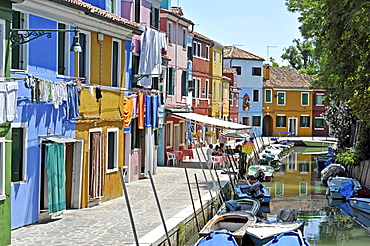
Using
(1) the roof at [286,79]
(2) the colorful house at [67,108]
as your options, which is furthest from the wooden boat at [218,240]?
(1) the roof at [286,79]

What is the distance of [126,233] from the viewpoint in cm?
1553

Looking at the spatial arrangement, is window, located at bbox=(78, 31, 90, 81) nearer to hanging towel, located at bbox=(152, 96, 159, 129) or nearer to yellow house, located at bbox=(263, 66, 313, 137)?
hanging towel, located at bbox=(152, 96, 159, 129)

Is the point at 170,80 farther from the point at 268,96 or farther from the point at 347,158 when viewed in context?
the point at 268,96

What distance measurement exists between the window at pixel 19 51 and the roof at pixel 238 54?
5593cm

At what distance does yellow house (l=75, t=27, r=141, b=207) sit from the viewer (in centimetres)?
1953

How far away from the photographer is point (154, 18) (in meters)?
30.1

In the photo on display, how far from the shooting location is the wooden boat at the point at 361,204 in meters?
25.5

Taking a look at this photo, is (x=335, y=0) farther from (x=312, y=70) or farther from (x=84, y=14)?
(x=312, y=70)

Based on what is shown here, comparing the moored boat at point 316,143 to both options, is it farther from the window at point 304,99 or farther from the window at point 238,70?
the window at point 238,70

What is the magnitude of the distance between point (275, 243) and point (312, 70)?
24205 millimetres

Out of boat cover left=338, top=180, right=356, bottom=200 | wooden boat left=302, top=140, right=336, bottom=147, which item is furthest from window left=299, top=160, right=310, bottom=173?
wooden boat left=302, top=140, right=336, bottom=147

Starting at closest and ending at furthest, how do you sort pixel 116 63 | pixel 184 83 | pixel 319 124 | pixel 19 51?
pixel 19 51
pixel 116 63
pixel 184 83
pixel 319 124

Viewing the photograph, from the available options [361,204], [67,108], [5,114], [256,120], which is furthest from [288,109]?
[5,114]

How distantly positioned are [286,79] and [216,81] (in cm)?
2671
